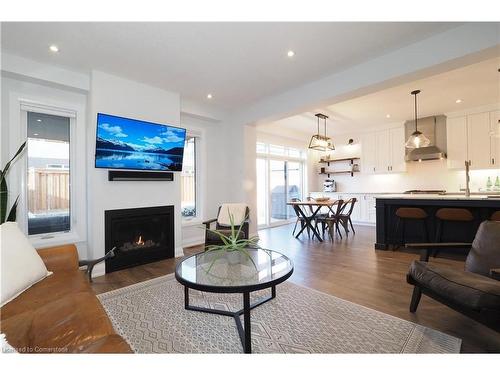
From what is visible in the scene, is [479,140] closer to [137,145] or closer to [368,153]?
[368,153]

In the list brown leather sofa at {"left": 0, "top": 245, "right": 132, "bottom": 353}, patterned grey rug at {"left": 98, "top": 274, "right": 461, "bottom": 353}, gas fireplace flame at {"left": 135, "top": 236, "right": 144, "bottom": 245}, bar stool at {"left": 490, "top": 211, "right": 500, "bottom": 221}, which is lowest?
patterned grey rug at {"left": 98, "top": 274, "right": 461, "bottom": 353}

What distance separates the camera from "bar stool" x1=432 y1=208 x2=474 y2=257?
355cm

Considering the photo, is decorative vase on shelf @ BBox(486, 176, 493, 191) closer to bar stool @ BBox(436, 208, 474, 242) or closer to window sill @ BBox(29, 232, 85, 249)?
bar stool @ BBox(436, 208, 474, 242)

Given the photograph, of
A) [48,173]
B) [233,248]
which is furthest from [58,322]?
[48,173]

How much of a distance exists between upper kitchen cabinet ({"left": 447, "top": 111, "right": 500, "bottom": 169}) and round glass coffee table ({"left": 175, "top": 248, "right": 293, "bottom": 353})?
6125mm

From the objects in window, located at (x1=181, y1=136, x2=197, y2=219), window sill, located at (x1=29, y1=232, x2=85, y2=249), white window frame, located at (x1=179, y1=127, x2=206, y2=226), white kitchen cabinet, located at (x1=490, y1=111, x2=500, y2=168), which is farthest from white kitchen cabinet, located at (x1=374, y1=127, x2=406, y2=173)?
window sill, located at (x1=29, y1=232, x2=85, y2=249)

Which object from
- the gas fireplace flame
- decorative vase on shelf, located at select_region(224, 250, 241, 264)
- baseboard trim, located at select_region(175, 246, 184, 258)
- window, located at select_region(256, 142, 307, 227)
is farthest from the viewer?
window, located at select_region(256, 142, 307, 227)

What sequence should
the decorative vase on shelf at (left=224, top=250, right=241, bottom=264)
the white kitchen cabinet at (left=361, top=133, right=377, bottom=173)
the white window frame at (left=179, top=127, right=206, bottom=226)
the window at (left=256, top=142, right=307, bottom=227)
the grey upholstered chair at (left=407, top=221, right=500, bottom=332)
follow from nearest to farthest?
1. the grey upholstered chair at (left=407, top=221, right=500, bottom=332)
2. the decorative vase on shelf at (left=224, top=250, right=241, bottom=264)
3. the white window frame at (left=179, top=127, right=206, bottom=226)
4. the window at (left=256, top=142, right=307, bottom=227)
5. the white kitchen cabinet at (left=361, top=133, right=377, bottom=173)

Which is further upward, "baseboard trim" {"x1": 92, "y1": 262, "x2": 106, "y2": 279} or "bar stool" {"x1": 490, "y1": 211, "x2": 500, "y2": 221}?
"bar stool" {"x1": 490, "y1": 211, "x2": 500, "y2": 221}

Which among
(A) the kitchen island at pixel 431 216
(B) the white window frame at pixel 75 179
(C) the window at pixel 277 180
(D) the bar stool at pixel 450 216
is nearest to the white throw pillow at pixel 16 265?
(B) the white window frame at pixel 75 179

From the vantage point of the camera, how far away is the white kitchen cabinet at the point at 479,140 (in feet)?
18.1

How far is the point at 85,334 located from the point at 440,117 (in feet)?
26.0

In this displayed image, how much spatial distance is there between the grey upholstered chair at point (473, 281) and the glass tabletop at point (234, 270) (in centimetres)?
111
